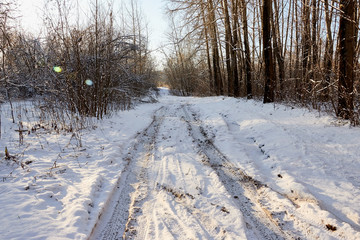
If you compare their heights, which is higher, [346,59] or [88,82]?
[88,82]

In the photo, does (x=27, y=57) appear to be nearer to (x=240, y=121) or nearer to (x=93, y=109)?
(x=93, y=109)

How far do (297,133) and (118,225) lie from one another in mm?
4661

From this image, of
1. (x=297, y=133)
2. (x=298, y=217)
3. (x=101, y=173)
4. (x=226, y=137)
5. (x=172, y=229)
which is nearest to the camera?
(x=172, y=229)

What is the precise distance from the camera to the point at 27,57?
771cm

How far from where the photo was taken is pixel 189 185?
3404 millimetres

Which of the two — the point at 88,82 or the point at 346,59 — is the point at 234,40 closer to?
the point at 346,59

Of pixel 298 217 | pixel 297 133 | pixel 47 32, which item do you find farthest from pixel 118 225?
pixel 47 32

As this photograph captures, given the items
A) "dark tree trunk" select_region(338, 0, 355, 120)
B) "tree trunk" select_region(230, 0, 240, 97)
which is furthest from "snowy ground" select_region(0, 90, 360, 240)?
"tree trunk" select_region(230, 0, 240, 97)

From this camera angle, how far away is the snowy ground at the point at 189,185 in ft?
7.95

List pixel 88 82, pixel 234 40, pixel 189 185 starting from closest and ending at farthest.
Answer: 1. pixel 189 185
2. pixel 88 82
3. pixel 234 40

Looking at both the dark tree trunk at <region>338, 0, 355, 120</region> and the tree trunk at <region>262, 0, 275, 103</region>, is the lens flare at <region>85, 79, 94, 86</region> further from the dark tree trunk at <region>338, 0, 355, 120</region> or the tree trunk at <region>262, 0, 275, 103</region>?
the dark tree trunk at <region>338, 0, 355, 120</region>

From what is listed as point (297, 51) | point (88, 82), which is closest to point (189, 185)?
point (88, 82)

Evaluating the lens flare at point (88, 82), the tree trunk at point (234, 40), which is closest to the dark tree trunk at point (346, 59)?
the tree trunk at point (234, 40)

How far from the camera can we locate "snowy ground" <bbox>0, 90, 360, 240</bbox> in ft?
7.95
